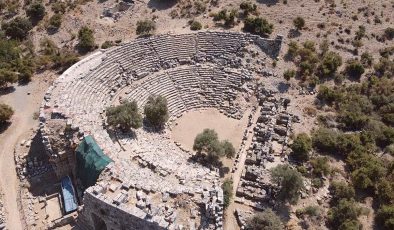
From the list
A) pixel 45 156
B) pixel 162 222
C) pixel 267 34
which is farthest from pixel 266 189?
pixel 267 34

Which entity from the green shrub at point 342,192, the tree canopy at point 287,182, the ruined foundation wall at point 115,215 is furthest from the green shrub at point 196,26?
the ruined foundation wall at point 115,215

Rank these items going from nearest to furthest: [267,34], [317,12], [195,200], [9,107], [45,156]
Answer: [195,200], [45,156], [9,107], [267,34], [317,12]

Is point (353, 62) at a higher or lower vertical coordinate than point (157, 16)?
lower

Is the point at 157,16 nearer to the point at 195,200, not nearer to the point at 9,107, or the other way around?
the point at 9,107

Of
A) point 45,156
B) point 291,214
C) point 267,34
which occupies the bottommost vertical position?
point 291,214

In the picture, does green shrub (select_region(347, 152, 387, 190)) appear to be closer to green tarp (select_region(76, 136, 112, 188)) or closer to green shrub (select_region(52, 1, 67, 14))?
green tarp (select_region(76, 136, 112, 188))

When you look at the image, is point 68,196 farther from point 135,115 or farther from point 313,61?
point 313,61
